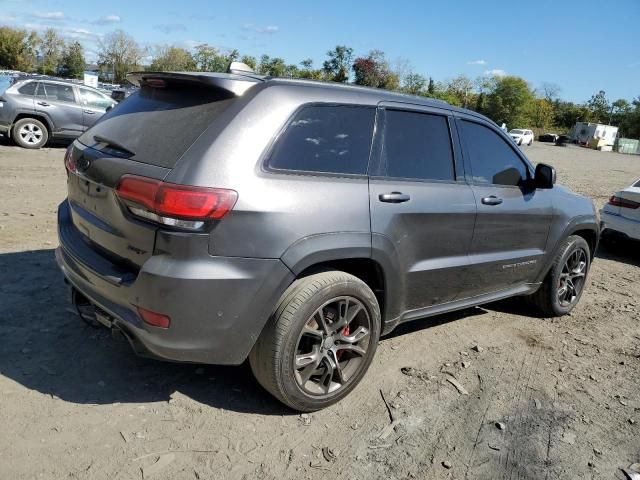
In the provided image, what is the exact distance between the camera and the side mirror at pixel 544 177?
4359mm

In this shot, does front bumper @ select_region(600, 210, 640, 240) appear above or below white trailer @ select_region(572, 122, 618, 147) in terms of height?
below

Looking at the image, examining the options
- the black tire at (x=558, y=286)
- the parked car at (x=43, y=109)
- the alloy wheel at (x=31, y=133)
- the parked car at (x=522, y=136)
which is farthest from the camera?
the parked car at (x=522, y=136)

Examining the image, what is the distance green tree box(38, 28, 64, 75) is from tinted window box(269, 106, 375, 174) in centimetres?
8517

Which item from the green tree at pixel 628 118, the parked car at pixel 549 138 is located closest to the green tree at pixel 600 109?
the green tree at pixel 628 118

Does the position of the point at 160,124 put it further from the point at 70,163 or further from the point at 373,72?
the point at 373,72

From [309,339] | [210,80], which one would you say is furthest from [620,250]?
[210,80]

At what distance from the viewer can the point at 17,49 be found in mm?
73062

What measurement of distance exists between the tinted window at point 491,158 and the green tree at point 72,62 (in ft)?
261

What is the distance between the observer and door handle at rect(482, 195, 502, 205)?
391cm

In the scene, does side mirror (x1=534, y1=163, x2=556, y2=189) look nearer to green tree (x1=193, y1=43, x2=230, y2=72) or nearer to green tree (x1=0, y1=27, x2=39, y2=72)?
green tree (x1=193, y1=43, x2=230, y2=72)

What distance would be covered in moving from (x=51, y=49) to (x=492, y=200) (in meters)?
87.7

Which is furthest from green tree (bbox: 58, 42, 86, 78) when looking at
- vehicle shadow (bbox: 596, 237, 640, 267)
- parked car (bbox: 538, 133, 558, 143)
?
vehicle shadow (bbox: 596, 237, 640, 267)

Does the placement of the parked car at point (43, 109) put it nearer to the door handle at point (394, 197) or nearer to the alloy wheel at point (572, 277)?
the alloy wheel at point (572, 277)

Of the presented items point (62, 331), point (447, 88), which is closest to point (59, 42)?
point (447, 88)
